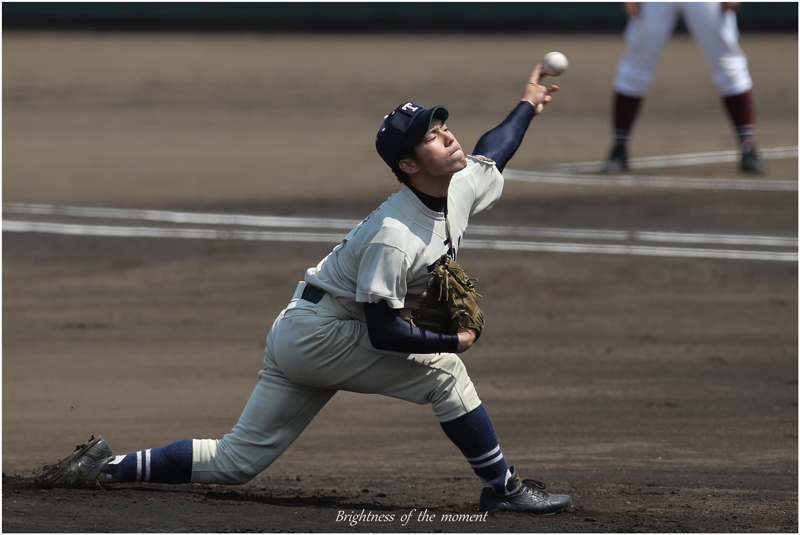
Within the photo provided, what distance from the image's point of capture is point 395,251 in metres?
3.48

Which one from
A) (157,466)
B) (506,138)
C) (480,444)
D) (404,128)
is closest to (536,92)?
(506,138)

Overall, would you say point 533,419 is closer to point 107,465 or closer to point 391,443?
point 391,443

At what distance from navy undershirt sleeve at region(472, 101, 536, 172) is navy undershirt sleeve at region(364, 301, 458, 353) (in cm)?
88

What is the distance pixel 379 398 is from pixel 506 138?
6.12 ft

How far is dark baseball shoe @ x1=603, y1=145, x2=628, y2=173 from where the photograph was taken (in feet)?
35.8

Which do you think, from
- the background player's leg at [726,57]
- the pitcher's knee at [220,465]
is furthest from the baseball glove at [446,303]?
the background player's leg at [726,57]

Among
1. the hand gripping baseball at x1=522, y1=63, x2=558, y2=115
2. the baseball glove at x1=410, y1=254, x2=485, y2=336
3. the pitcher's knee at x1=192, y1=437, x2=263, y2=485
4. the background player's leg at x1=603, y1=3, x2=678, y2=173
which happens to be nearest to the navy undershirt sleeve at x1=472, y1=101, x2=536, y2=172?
the hand gripping baseball at x1=522, y1=63, x2=558, y2=115

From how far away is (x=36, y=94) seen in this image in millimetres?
16703

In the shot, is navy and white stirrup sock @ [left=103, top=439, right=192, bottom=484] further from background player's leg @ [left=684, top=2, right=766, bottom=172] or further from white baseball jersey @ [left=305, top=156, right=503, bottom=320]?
background player's leg @ [left=684, top=2, right=766, bottom=172]

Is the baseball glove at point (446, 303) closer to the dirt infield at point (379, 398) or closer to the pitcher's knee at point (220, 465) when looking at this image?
the dirt infield at point (379, 398)

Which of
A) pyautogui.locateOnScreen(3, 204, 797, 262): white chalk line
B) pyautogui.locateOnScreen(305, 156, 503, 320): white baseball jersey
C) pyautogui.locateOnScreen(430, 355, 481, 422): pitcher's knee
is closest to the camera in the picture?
pyautogui.locateOnScreen(305, 156, 503, 320): white baseball jersey

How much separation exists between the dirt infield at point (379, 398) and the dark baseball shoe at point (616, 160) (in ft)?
2.34

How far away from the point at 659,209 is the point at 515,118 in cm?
550

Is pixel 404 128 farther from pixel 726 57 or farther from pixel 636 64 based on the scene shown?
pixel 726 57
